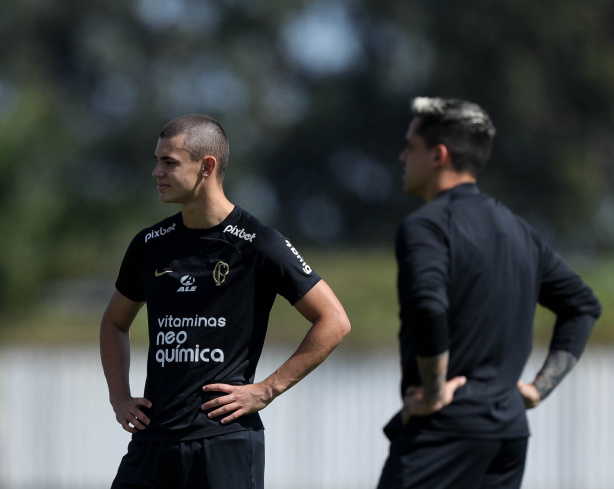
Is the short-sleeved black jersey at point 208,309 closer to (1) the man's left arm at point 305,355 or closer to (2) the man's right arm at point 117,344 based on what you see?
(1) the man's left arm at point 305,355

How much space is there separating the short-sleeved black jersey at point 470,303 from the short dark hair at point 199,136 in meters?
1.15

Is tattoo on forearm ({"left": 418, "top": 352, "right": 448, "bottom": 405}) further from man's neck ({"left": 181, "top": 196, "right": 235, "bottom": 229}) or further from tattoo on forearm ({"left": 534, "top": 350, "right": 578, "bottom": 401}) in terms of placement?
man's neck ({"left": 181, "top": 196, "right": 235, "bottom": 229})

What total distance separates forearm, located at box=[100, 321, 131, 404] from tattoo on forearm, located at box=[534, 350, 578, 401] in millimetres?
1797

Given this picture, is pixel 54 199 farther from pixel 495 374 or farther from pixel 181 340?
pixel 495 374

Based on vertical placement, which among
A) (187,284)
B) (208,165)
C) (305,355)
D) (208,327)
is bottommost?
(305,355)

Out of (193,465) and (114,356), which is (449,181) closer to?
(193,465)

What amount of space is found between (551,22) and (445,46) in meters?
3.19

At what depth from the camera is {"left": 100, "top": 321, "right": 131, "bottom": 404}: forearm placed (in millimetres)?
4945

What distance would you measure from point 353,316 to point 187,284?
37.2 feet

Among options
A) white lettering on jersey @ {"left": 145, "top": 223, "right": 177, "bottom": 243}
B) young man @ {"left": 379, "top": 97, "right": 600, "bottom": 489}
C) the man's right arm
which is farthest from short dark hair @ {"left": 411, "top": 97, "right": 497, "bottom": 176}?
the man's right arm

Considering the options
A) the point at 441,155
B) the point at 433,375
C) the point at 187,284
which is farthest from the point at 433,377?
the point at 187,284

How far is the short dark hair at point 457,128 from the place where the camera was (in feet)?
13.3

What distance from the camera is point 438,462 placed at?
389 centimetres

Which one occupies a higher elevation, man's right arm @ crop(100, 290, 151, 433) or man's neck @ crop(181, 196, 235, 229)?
man's neck @ crop(181, 196, 235, 229)
